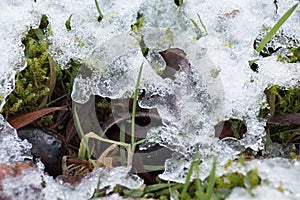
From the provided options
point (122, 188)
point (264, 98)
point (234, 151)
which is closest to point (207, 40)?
point (264, 98)

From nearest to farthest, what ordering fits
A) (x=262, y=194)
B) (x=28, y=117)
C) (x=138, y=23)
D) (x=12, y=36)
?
(x=262, y=194)
(x=28, y=117)
(x=12, y=36)
(x=138, y=23)

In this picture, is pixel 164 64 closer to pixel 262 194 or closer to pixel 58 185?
pixel 58 185

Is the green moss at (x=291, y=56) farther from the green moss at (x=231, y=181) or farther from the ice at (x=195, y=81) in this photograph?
the green moss at (x=231, y=181)

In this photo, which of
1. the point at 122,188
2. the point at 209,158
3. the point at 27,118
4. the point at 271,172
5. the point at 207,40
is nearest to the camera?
the point at 271,172

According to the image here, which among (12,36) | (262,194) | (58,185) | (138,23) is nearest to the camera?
(262,194)

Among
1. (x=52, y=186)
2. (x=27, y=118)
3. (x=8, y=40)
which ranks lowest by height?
(x=52, y=186)

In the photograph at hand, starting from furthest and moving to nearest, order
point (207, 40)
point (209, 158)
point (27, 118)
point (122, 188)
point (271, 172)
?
point (207, 40)
point (27, 118)
point (209, 158)
point (122, 188)
point (271, 172)

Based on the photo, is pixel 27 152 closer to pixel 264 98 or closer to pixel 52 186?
pixel 52 186

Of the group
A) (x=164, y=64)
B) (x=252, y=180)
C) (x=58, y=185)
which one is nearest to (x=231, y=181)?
(x=252, y=180)

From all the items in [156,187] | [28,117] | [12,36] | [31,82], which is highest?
[12,36]
